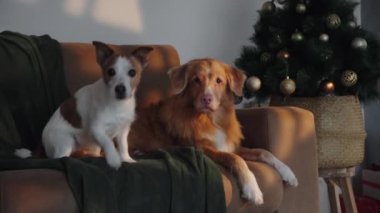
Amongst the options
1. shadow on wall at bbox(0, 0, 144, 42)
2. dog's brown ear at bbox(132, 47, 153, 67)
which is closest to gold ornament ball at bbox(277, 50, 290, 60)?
shadow on wall at bbox(0, 0, 144, 42)

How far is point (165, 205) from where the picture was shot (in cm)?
157

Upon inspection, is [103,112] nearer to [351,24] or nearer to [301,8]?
[301,8]

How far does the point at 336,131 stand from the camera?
272cm

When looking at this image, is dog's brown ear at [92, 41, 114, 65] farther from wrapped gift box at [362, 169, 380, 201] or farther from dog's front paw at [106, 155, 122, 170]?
wrapped gift box at [362, 169, 380, 201]

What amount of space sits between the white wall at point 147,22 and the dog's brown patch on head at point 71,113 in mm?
1065

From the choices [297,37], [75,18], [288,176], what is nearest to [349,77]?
[297,37]

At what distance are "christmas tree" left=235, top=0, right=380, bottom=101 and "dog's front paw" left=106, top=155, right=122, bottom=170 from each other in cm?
131

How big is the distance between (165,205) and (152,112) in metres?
0.80

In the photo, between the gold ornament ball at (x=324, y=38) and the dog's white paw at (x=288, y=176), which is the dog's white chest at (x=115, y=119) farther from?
the gold ornament ball at (x=324, y=38)

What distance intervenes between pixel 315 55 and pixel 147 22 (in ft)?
3.67

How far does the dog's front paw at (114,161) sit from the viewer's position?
1575 mm

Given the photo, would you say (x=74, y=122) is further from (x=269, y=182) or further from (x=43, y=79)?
(x=269, y=182)

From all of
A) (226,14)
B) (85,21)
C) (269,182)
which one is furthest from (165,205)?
(226,14)

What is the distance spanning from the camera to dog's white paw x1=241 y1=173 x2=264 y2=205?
173 centimetres
